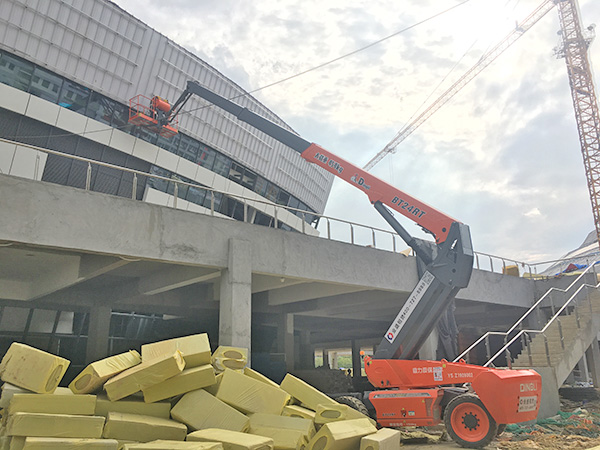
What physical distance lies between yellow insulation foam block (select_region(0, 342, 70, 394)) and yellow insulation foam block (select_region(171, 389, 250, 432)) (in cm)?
190

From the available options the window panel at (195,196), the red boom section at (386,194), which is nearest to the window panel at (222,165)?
the window panel at (195,196)

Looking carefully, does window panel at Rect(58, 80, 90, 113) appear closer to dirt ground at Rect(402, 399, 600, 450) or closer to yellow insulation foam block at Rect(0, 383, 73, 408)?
yellow insulation foam block at Rect(0, 383, 73, 408)

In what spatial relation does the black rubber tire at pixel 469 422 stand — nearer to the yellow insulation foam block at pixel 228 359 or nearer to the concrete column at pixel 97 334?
the yellow insulation foam block at pixel 228 359

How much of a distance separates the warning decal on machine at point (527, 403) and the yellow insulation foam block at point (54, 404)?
7890 millimetres

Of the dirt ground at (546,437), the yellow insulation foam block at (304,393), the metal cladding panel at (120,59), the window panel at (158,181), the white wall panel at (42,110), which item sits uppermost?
the metal cladding panel at (120,59)

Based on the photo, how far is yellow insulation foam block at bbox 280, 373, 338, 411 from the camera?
993 centimetres

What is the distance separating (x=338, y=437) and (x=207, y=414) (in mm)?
2146

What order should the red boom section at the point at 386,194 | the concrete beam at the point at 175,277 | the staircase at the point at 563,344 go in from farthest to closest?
the staircase at the point at 563,344, the concrete beam at the point at 175,277, the red boom section at the point at 386,194

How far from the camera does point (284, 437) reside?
320 inches

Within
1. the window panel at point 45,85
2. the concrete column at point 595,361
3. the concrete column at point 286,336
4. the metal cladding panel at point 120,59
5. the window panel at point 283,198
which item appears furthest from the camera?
the window panel at point 283,198

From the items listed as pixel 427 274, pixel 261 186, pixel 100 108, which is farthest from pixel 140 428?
pixel 261 186

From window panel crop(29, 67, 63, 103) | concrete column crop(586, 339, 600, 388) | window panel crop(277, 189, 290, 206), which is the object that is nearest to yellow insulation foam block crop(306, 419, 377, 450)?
concrete column crop(586, 339, 600, 388)

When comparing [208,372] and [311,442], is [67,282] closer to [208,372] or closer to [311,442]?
[208,372]

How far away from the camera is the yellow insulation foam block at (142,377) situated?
26.4 ft
